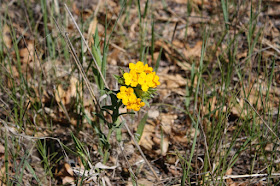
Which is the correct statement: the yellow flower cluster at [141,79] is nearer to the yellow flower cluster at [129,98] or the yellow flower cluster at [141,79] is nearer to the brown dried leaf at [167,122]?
the yellow flower cluster at [129,98]

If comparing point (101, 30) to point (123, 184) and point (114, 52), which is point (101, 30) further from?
point (123, 184)

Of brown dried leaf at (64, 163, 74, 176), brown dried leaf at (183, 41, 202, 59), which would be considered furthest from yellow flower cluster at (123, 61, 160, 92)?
brown dried leaf at (183, 41, 202, 59)

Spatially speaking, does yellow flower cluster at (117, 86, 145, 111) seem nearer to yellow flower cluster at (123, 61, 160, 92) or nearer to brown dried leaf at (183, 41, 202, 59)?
yellow flower cluster at (123, 61, 160, 92)

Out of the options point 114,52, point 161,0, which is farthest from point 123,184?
point 161,0

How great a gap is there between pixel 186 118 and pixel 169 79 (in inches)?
19.2

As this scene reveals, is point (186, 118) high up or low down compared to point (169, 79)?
down

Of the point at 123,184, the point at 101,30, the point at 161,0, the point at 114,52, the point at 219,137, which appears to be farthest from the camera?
the point at 161,0

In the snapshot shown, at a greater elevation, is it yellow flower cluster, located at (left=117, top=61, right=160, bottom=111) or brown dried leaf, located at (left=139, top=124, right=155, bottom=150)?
yellow flower cluster, located at (left=117, top=61, right=160, bottom=111)

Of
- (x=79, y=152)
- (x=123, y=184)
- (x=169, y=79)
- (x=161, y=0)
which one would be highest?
(x=161, y=0)

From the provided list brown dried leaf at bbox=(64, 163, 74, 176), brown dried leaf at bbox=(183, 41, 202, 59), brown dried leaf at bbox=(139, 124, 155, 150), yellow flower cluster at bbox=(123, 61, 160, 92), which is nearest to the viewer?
yellow flower cluster at bbox=(123, 61, 160, 92)

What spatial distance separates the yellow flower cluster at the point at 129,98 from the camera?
4.86ft

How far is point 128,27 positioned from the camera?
327cm

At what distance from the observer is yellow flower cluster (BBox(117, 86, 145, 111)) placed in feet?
4.86

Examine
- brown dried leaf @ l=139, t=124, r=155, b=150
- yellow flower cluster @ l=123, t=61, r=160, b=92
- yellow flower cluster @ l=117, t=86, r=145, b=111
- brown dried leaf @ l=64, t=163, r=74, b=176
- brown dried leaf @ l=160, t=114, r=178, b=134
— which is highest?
yellow flower cluster @ l=123, t=61, r=160, b=92
